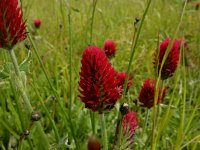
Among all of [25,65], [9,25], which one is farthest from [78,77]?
[9,25]

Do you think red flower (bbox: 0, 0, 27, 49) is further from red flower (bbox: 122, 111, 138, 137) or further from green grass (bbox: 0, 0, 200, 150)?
red flower (bbox: 122, 111, 138, 137)

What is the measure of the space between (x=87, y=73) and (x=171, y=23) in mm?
2990

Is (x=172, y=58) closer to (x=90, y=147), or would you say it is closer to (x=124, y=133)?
(x=124, y=133)

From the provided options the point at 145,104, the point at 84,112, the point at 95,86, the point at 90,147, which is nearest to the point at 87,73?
the point at 95,86

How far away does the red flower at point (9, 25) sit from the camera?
965 millimetres

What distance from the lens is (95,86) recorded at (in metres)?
0.96

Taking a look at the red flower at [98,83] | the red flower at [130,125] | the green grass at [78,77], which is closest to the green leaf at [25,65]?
the green grass at [78,77]

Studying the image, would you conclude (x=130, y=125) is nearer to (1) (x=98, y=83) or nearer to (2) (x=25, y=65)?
(1) (x=98, y=83)

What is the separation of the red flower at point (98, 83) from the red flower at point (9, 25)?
0.72 ft

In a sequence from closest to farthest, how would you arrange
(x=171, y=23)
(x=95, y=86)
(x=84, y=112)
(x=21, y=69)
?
(x=95, y=86) → (x=21, y=69) → (x=84, y=112) → (x=171, y=23)

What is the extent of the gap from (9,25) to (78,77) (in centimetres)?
46

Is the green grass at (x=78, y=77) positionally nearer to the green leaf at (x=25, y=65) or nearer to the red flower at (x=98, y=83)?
the green leaf at (x=25, y=65)

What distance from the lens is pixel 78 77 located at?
1370 mm

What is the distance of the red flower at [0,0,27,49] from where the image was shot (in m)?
0.96
